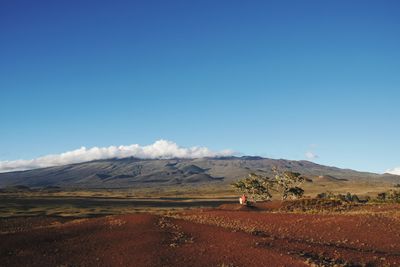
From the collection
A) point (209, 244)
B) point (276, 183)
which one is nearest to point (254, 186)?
point (276, 183)

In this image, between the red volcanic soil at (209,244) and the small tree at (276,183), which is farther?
the small tree at (276,183)

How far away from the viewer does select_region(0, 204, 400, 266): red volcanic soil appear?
24844 mm

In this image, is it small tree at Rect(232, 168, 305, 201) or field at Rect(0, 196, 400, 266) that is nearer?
field at Rect(0, 196, 400, 266)

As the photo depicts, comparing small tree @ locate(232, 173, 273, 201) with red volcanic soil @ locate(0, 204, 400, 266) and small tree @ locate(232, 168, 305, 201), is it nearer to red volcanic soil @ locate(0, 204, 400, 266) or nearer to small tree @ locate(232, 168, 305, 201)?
small tree @ locate(232, 168, 305, 201)

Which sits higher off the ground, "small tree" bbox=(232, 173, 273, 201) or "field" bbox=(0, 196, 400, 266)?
"small tree" bbox=(232, 173, 273, 201)

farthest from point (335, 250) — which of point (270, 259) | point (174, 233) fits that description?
point (174, 233)

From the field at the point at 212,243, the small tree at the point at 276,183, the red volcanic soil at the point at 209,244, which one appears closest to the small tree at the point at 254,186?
the small tree at the point at 276,183

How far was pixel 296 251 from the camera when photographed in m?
26.6

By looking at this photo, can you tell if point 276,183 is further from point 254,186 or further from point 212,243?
point 212,243

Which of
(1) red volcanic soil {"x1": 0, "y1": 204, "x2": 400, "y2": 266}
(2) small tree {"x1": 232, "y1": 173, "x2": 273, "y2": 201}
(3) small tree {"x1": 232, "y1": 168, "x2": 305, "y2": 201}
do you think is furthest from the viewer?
(2) small tree {"x1": 232, "y1": 173, "x2": 273, "y2": 201}

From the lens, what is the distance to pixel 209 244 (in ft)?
94.9

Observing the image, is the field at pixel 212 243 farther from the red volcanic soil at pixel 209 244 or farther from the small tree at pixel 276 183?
the small tree at pixel 276 183

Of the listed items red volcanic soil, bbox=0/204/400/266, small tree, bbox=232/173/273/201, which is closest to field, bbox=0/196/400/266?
red volcanic soil, bbox=0/204/400/266

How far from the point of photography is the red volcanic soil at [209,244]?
24844mm
